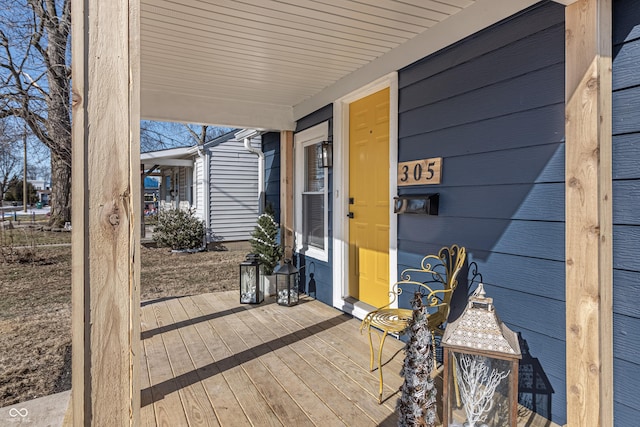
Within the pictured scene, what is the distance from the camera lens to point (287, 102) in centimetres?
458

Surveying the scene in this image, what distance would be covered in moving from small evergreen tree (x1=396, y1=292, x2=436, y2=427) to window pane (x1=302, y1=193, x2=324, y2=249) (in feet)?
9.09

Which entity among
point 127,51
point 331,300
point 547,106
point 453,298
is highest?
point 547,106

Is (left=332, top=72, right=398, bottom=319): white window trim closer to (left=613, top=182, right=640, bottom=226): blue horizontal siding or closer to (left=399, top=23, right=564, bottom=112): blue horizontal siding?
(left=399, top=23, right=564, bottom=112): blue horizontal siding

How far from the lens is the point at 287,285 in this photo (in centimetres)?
406

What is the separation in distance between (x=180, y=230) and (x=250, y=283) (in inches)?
215

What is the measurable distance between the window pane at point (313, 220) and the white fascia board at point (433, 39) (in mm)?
1163

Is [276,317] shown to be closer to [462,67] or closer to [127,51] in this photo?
[462,67]

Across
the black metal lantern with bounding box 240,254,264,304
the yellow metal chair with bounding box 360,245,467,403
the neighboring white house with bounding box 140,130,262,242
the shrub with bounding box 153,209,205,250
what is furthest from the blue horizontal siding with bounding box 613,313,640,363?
the shrub with bounding box 153,209,205,250

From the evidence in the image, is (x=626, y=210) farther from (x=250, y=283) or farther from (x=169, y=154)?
(x=169, y=154)

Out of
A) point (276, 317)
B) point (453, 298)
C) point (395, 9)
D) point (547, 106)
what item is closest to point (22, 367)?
point (276, 317)

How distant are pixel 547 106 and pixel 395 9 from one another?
1.07m

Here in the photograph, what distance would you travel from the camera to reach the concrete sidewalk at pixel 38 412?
1.99 metres

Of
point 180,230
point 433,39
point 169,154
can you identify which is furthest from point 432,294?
point 169,154

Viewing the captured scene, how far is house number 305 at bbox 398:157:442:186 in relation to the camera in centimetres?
261
